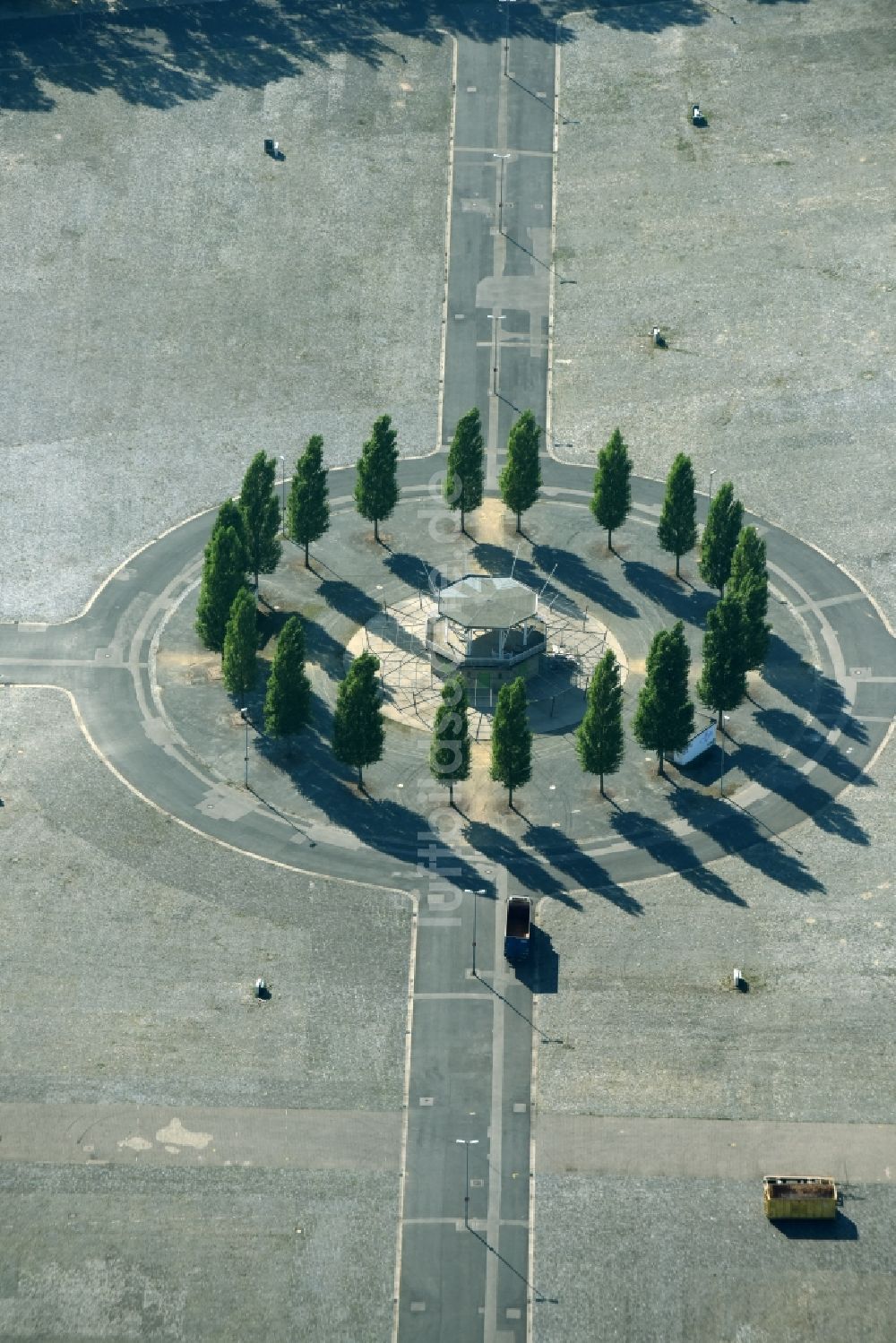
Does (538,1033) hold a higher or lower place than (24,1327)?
higher

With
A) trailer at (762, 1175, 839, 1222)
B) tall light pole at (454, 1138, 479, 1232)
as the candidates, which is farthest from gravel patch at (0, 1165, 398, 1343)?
trailer at (762, 1175, 839, 1222)

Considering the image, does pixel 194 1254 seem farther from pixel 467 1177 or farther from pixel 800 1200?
pixel 800 1200

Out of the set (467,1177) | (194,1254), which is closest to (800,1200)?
(467,1177)

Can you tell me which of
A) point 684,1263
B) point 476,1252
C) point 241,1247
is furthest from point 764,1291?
point 241,1247

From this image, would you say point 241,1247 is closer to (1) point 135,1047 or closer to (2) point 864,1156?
(1) point 135,1047

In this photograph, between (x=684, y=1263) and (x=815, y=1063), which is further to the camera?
(x=815, y=1063)

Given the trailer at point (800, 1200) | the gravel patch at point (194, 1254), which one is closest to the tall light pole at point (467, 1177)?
the gravel patch at point (194, 1254)
